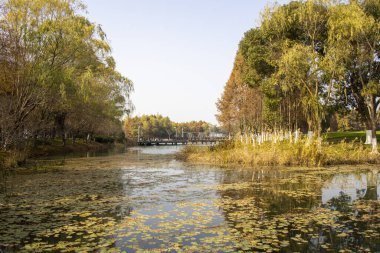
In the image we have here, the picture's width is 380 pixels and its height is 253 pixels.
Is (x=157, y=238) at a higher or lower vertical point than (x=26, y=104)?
lower

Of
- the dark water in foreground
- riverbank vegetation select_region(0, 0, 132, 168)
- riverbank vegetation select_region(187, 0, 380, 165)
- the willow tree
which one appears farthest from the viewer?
the willow tree

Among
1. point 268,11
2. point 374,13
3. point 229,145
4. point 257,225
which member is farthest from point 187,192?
point 374,13

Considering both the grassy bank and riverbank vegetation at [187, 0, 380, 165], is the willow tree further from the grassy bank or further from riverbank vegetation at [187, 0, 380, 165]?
the grassy bank

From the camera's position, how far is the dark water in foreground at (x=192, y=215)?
7082 mm

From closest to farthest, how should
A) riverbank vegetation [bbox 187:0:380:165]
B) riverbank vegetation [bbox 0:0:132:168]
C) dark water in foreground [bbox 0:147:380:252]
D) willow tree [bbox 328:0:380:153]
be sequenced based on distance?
dark water in foreground [bbox 0:147:380:252] < riverbank vegetation [bbox 0:0:132:168] < riverbank vegetation [bbox 187:0:380:165] < willow tree [bbox 328:0:380:153]

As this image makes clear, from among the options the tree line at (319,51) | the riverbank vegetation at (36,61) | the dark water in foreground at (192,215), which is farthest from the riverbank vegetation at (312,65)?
the riverbank vegetation at (36,61)

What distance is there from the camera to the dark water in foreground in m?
7.08

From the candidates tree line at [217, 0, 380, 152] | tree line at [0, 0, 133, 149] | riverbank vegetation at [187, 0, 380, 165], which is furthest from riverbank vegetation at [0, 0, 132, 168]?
tree line at [217, 0, 380, 152]

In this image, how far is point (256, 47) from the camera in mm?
34250

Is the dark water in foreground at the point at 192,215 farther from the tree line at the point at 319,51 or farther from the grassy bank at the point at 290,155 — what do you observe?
the tree line at the point at 319,51

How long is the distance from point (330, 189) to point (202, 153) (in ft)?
54.2

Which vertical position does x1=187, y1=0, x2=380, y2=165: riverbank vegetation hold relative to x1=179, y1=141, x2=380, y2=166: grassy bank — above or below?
above

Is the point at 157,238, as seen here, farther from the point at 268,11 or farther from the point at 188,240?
the point at 268,11

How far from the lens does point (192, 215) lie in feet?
31.6
